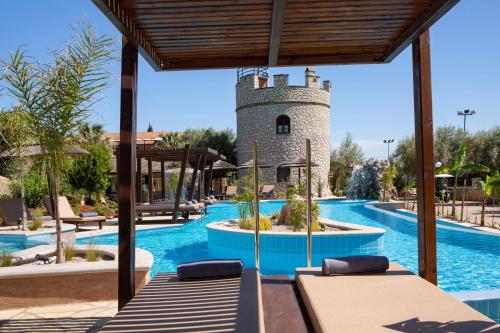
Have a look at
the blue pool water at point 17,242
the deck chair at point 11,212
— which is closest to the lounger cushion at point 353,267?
the blue pool water at point 17,242

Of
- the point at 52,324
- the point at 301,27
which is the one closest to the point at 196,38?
the point at 301,27

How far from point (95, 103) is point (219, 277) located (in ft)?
8.76

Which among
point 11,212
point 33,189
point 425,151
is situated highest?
point 425,151

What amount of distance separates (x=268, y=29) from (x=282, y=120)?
23476 millimetres

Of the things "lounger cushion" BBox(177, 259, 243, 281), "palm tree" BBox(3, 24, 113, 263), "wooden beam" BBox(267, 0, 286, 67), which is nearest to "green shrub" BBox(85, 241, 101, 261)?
"palm tree" BBox(3, 24, 113, 263)

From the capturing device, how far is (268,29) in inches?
147

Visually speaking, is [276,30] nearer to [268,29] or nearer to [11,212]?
[268,29]

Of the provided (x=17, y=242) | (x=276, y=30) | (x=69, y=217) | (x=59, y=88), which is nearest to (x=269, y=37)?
(x=276, y=30)

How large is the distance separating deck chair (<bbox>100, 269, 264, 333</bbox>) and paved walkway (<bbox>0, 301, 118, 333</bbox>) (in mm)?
633

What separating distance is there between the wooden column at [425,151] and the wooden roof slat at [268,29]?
0.74ft

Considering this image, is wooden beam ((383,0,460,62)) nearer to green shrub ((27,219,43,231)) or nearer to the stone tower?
green shrub ((27,219,43,231))

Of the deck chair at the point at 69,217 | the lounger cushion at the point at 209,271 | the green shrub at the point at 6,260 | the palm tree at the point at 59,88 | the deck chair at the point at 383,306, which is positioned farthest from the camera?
the deck chair at the point at 69,217

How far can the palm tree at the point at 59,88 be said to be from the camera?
5.06m

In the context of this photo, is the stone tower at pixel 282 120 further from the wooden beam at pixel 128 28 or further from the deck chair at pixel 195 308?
the deck chair at pixel 195 308
